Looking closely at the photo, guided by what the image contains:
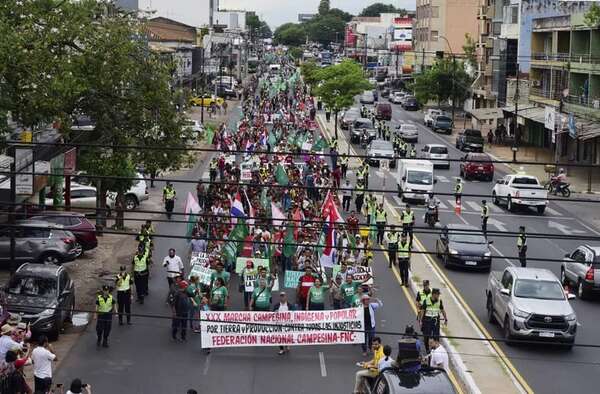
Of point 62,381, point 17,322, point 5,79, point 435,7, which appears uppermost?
point 435,7

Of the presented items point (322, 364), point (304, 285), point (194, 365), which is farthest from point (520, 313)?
point (194, 365)

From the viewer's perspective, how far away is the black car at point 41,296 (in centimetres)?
2156

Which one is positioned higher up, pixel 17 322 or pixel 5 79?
pixel 5 79

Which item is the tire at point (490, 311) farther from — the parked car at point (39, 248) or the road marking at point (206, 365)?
the parked car at point (39, 248)

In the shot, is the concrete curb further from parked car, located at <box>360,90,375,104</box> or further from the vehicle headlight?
parked car, located at <box>360,90,375,104</box>

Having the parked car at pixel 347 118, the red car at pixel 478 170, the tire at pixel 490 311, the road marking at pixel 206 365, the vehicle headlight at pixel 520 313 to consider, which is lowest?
Answer: the road marking at pixel 206 365

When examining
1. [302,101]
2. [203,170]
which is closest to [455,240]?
[203,170]

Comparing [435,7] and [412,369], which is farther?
[435,7]

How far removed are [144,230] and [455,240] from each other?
9.50 m

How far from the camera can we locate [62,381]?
19.5 meters

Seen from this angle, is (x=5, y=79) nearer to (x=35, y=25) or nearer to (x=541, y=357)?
(x=35, y=25)

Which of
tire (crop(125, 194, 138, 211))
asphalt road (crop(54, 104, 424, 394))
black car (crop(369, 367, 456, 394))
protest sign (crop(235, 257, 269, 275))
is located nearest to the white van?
tire (crop(125, 194, 138, 211))

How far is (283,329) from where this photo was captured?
21.4 metres

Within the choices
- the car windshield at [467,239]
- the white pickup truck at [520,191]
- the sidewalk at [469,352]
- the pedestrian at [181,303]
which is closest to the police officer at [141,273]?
the pedestrian at [181,303]
